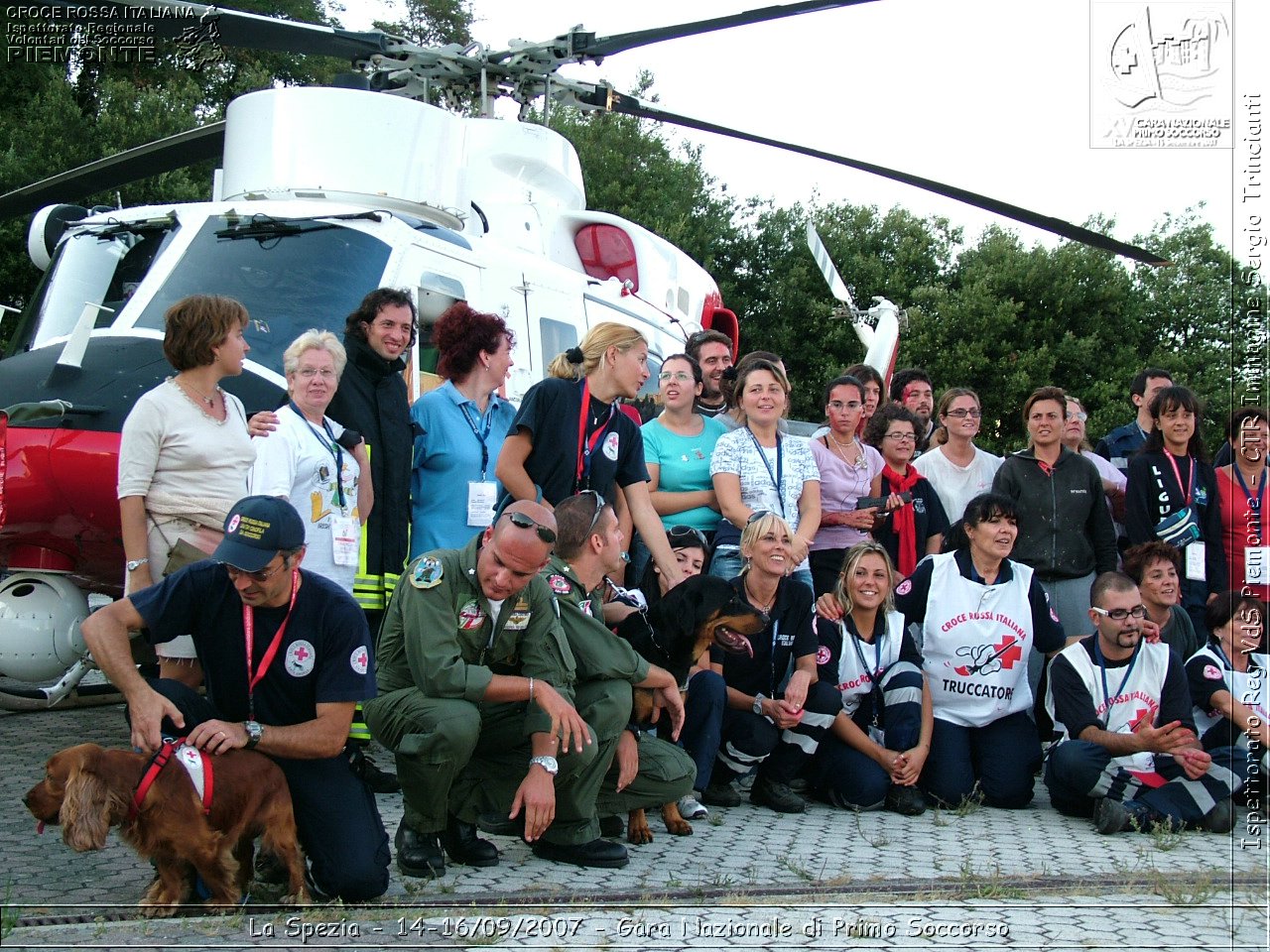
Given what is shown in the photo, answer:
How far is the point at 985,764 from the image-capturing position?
621 cm

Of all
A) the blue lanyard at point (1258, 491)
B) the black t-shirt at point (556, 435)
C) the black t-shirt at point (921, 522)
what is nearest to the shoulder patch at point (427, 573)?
the black t-shirt at point (556, 435)

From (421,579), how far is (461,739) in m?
0.56

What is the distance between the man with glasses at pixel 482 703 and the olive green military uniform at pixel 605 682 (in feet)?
0.47

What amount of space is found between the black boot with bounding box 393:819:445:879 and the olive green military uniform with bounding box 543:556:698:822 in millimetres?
619

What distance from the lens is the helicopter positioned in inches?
230

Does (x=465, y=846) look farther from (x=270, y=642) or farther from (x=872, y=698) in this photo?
(x=872, y=698)

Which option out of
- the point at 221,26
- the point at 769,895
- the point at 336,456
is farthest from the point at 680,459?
the point at 221,26

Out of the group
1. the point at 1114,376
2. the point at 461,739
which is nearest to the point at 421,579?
the point at 461,739

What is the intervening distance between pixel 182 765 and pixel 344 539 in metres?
1.70

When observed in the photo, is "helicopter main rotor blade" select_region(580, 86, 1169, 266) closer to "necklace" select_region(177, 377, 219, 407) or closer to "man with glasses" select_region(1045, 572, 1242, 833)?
"man with glasses" select_region(1045, 572, 1242, 833)

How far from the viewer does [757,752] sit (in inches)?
233

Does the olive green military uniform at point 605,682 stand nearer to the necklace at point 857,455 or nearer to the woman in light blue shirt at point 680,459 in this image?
the woman in light blue shirt at point 680,459

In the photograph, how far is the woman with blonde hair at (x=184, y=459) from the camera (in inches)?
193

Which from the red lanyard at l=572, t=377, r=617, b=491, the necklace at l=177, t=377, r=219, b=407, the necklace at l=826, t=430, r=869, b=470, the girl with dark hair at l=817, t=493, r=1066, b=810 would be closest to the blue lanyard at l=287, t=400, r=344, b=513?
the necklace at l=177, t=377, r=219, b=407
